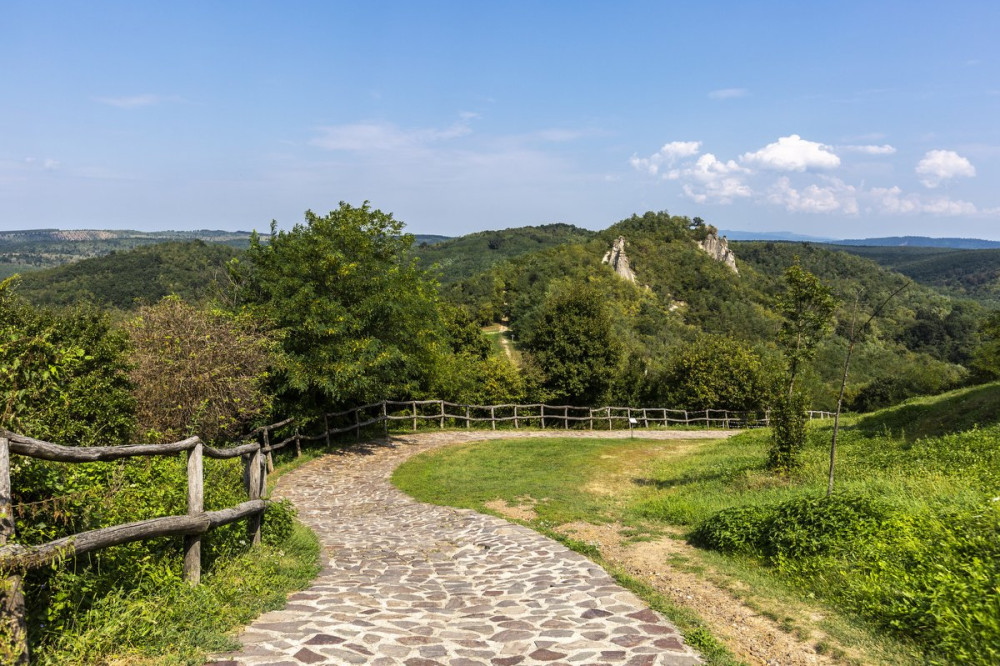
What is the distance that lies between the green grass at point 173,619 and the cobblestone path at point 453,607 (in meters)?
0.19

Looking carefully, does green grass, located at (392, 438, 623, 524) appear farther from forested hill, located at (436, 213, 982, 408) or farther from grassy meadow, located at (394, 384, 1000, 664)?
forested hill, located at (436, 213, 982, 408)

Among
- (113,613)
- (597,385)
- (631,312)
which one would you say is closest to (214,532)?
(113,613)

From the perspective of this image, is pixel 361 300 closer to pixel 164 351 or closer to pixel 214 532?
pixel 164 351

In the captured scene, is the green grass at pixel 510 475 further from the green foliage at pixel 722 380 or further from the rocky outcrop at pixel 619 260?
the rocky outcrop at pixel 619 260

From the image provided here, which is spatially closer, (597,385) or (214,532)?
(214,532)

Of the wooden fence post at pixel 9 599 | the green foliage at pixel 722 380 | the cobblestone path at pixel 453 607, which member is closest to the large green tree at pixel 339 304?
the cobblestone path at pixel 453 607

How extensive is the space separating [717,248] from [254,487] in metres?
157

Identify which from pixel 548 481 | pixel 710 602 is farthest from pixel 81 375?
pixel 710 602

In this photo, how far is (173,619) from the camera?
4.48m

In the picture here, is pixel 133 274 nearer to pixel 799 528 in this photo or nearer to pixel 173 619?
pixel 173 619

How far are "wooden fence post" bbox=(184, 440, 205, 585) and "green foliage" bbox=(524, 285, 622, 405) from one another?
29.1 meters

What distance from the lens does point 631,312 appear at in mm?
102562

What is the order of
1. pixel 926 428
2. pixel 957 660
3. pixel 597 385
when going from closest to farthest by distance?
pixel 957 660
pixel 926 428
pixel 597 385

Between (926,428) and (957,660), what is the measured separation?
42.2 ft
